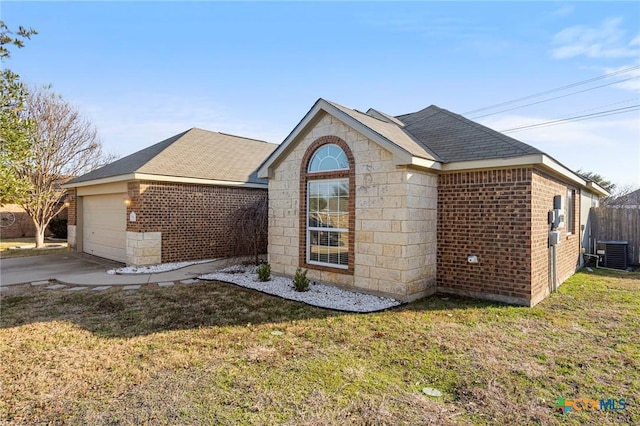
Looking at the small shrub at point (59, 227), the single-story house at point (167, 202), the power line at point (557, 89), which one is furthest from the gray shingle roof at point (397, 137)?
the small shrub at point (59, 227)

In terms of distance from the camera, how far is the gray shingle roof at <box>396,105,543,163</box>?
7.11 metres

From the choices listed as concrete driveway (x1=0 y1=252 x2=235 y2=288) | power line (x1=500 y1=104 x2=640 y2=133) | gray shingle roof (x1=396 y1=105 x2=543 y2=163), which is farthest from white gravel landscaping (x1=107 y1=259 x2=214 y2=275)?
power line (x1=500 y1=104 x2=640 y2=133)

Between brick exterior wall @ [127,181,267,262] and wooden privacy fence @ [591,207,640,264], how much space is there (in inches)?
516

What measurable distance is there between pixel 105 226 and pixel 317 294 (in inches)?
408

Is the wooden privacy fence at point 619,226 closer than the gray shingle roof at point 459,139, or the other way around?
the gray shingle roof at point 459,139

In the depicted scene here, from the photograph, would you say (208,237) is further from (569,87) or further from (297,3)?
(569,87)

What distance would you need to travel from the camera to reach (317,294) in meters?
7.63

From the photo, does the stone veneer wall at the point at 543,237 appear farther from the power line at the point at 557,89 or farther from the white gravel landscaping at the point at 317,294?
the power line at the point at 557,89

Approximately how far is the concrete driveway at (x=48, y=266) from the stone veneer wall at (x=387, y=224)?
7839 millimetres

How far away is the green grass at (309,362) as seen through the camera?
3.19 m

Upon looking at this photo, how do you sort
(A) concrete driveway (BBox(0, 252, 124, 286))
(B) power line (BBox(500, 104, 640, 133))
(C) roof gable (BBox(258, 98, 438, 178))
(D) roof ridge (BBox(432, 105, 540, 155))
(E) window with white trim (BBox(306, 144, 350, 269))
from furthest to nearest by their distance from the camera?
(B) power line (BBox(500, 104, 640, 133))
(A) concrete driveway (BBox(0, 252, 124, 286))
(E) window with white trim (BBox(306, 144, 350, 269))
(D) roof ridge (BBox(432, 105, 540, 155))
(C) roof gable (BBox(258, 98, 438, 178))

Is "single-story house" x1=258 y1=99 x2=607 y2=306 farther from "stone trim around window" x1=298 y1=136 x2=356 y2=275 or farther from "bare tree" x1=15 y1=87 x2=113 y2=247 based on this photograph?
"bare tree" x1=15 y1=87 x2=113 y2=247

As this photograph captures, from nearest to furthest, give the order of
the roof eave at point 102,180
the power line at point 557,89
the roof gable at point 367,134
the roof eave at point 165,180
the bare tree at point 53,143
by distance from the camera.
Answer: the roof gable at point 367,134
the roof eave at point 165,180
the roof eave at point 102,180
the power line at point 557,89
the bare tree at point 53,143

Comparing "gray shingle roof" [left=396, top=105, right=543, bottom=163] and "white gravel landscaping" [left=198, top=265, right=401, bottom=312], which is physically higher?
"gray shingle roof" [left=396, top=105, right=543, bottom=163]
